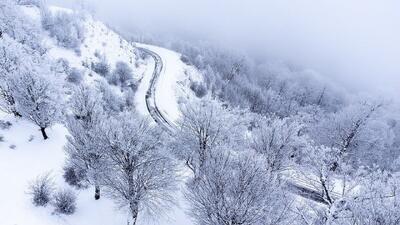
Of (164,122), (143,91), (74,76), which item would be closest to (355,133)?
(164,122)

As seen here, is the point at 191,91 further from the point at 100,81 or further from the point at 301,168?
the point at 301,168

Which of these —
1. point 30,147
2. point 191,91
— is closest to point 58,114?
point 30,147

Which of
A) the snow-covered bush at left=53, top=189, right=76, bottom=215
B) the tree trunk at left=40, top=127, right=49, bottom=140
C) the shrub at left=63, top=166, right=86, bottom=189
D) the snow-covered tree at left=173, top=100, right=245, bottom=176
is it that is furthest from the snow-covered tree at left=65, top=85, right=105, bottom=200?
the snow-covered tree at left=173, top=100, right=245, bottom=176

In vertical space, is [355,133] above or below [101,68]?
above

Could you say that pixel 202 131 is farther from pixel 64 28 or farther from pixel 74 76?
pixel 64 28

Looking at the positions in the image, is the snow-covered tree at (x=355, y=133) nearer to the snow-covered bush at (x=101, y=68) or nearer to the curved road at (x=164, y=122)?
the curved road at (x=164, y=122)

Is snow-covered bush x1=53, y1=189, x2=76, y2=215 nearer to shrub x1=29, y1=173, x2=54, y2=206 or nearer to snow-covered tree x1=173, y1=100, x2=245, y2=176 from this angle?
shrub x1=29, y1=173, x2=54, y2=206
